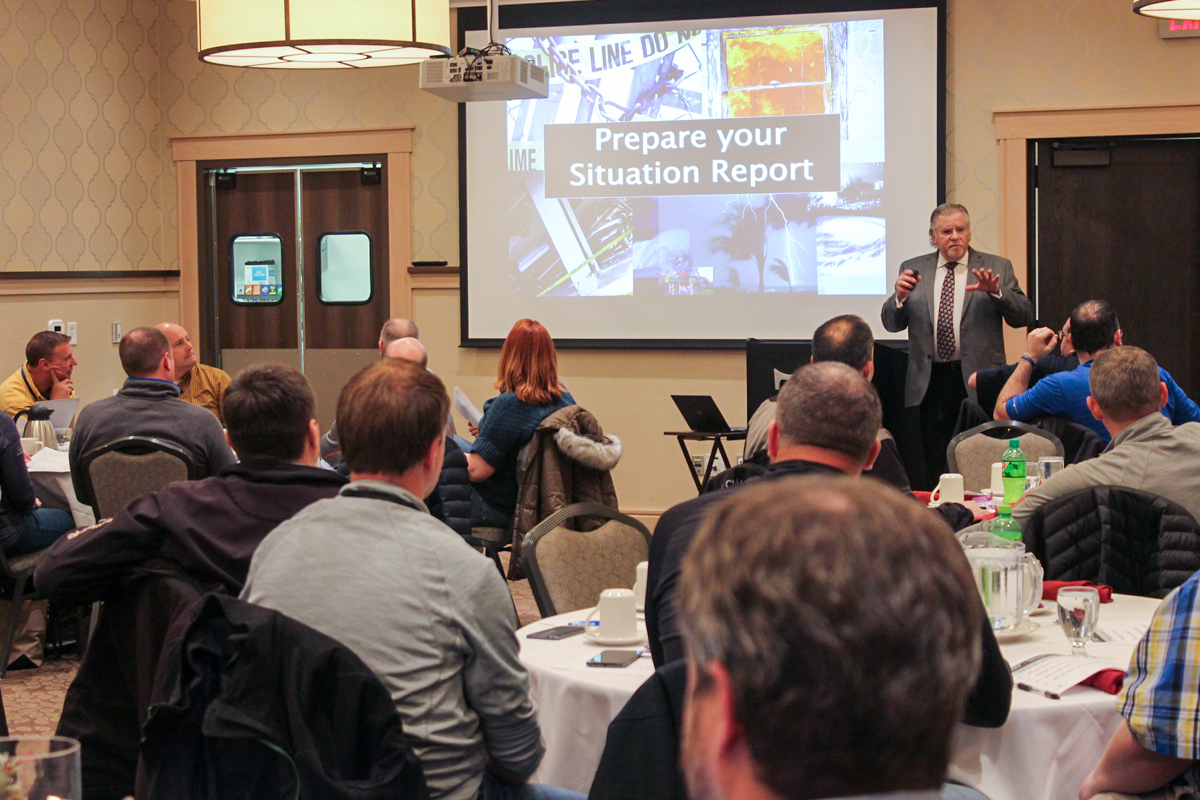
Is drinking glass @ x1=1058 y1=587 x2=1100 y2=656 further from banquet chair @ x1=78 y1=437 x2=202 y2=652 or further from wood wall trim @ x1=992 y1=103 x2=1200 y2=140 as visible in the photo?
wood wall trim @ x1=992 y1=103 x2=1200 y2=140

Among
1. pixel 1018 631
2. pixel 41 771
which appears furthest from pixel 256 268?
pixel 41 771

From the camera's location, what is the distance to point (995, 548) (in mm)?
2510

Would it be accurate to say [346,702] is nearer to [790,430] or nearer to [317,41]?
[790,430]

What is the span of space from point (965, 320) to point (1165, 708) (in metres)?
4.62

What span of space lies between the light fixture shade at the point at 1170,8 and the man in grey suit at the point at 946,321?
65.6 inches

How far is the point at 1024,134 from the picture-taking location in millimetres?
7113

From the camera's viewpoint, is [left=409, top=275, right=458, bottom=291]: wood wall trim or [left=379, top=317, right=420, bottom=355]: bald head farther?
[left=409, top=275, right=458, bottom=291]: wood wall trim

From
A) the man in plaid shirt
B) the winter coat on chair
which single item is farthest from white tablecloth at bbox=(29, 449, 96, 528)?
the man in plaid shirt

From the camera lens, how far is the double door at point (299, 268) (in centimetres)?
827

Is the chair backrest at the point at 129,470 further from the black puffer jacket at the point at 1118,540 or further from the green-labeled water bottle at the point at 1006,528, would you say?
the black puffer jacket at the point at 1118,540

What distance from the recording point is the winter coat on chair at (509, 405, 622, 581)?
471 centimetres

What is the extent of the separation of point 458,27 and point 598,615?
5.92m

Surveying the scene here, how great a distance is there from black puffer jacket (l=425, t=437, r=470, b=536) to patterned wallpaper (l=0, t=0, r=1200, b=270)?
3.86 metres

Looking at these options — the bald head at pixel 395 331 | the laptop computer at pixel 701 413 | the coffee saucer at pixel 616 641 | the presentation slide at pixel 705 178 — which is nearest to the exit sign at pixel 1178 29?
the presentation slide at pixel 705 178
